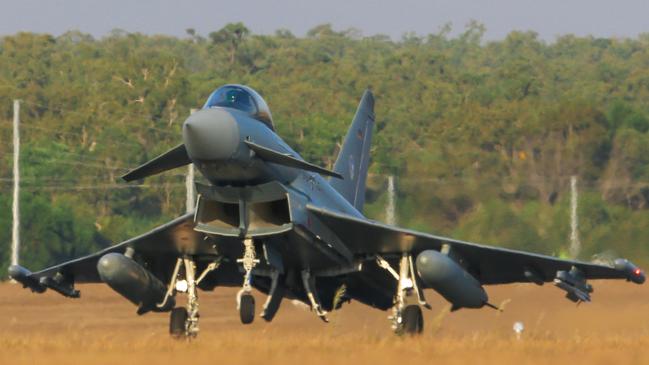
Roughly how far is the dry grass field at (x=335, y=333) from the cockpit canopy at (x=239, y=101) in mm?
2441

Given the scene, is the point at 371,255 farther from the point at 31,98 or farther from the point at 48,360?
the point at 31,98

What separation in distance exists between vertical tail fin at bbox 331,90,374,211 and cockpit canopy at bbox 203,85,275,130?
3.78 meters

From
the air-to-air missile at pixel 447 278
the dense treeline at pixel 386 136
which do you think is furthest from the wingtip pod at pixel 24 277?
the dense treeline at pixel 386 136

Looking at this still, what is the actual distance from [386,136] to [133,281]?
45.9 meters

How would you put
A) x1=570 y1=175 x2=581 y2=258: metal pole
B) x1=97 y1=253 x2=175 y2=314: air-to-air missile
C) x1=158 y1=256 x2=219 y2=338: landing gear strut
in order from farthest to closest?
1. x1=570 y1=175 x2=581 y2=258: metal pole
2. x1=97 y1=253 x2=175 y2=314: air-to-air missile
3. x1=158 y1=256 x2=219 y2=338: landing gear strut

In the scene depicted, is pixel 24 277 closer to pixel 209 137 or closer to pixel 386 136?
pixel 209 137

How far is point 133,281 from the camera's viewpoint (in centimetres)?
1605

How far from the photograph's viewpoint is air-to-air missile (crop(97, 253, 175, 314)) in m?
15.8

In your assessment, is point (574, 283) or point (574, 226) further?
point (574, 226)

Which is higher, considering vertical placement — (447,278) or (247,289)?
(447,278)

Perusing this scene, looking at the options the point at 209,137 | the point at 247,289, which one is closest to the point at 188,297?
the point at 247,289

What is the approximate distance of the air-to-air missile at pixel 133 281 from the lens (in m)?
15.8

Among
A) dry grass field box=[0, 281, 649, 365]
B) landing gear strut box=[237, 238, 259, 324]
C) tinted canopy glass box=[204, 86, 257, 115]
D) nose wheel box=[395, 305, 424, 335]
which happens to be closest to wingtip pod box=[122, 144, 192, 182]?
tinted canopy glass box=[204, 86, 257, 115]

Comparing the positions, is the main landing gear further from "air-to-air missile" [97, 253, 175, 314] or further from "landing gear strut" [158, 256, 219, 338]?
"air-to-air missile" [97, 253, 175, 314]
